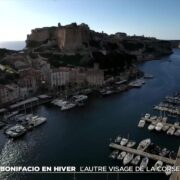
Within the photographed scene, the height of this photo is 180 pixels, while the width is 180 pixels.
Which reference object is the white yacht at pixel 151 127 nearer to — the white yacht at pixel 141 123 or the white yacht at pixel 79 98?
the white yacht at pixel 141 123

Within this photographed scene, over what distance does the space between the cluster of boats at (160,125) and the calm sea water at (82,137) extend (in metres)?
0.51

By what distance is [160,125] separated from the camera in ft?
64.2

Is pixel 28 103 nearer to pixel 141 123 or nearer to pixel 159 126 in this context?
pixel 141 123

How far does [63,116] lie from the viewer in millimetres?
23125

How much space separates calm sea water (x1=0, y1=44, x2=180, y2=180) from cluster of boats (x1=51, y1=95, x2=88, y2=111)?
583 mm

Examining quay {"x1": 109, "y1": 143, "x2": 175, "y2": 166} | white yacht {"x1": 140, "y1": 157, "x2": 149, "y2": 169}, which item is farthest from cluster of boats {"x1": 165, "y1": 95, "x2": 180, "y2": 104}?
white yacht {"x1": 140, "y1": 157, "x2": 149, "y2": 169}

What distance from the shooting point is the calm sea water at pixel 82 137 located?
1529 centimetres

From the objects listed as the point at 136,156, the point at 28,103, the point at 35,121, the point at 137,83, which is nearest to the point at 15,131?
the point at 35,121

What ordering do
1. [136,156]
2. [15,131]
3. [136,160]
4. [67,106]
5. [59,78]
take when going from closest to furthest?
[136,160] < [136,156] < [15,131] < [67,106] < [59,78]

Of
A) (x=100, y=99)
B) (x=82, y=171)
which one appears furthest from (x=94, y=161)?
(x=100, y=99)

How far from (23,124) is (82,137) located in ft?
15.1

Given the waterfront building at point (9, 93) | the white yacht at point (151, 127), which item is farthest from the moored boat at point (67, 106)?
the white yacht at point (151, 127)

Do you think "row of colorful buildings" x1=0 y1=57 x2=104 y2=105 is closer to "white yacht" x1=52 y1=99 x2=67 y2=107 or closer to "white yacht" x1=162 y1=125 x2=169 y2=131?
"white yacht" x1=52 y1=99 x2=67 y2=107

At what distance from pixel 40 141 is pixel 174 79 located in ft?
83.9
